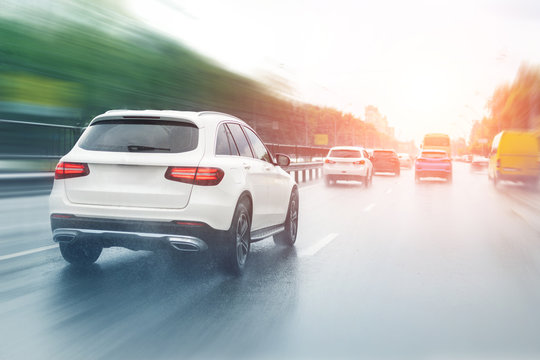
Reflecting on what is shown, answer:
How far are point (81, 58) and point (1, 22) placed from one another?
5.20 ft

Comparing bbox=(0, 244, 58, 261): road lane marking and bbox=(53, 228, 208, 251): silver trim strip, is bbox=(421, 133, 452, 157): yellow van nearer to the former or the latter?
bbox=(0, 244, 58, 261): road lane marking

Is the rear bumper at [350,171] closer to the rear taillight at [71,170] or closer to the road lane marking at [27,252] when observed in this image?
the road lane marking at [27,252]

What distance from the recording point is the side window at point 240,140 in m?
6.73

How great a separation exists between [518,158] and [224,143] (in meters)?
21.9

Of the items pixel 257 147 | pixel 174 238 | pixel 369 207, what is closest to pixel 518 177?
pixel 369 207

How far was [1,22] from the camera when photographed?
10953 mm

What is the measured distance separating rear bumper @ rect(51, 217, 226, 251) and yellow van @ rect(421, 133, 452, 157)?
52827 mm

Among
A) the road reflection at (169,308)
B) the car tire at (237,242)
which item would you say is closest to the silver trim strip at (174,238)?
the car tire at (237,242)

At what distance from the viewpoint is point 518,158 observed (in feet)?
83.1

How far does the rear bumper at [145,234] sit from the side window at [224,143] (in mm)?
872

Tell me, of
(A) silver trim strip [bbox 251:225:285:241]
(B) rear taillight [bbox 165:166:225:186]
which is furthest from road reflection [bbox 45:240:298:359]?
(B) rear taillight [bbox 165:166:225:186]

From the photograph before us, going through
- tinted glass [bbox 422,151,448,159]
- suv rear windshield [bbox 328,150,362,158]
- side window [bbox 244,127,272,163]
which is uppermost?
side window [bbox 244,127,272,163]

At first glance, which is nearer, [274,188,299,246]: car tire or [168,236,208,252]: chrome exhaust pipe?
[168,236,208,252]: chrome exhaust pipe

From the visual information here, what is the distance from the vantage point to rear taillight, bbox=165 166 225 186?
18.5 feet
